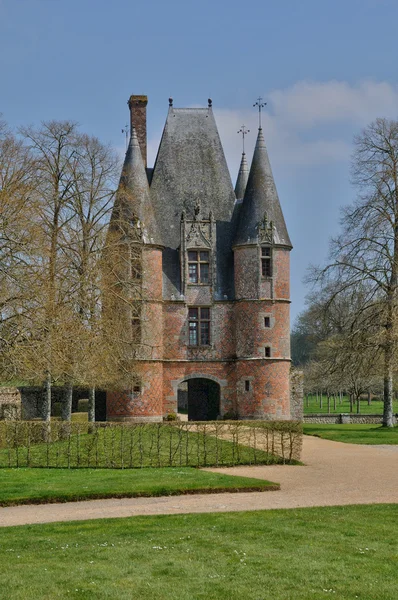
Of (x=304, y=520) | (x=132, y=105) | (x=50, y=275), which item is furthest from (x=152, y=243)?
(x=304, y=520)

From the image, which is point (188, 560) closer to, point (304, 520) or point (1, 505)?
point (304, 520)

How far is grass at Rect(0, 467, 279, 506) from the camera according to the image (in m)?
15.0

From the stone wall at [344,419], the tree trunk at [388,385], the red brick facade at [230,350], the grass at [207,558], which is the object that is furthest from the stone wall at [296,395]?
the grass at [207,558]

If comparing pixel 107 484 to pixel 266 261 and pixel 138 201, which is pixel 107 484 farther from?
pixel 266 261

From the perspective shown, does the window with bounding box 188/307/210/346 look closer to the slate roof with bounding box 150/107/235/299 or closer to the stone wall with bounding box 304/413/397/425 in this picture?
the slate roof with bounding box 150/107/235/299

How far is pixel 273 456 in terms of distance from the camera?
2122 centimetres

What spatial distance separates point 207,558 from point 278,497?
548 cm

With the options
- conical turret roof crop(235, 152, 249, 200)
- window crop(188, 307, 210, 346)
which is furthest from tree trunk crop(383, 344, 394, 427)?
conical turret roof crop(235, 152, 249, 200)

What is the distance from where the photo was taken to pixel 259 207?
39000mm

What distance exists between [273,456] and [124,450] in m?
3.85

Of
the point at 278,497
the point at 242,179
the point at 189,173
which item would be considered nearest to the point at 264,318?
the point at 189,173

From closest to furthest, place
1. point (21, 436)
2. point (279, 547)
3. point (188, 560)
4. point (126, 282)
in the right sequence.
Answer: point (188, 560)
point (279, 547)
point (21, 436)
point (126, 282)

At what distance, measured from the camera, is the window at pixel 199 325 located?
3928 cm

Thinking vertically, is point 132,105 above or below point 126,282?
above
